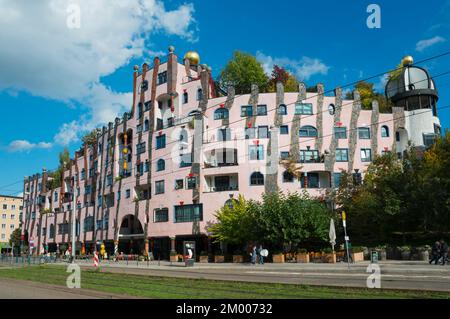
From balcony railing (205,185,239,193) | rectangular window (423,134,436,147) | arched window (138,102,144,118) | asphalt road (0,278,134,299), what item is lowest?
asphalt road (0,278,134,299)

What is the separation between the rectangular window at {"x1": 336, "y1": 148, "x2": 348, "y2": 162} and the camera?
156 ft

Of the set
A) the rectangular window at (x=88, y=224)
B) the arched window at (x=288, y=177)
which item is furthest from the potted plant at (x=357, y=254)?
the rectangular window at (x=88, y=224)

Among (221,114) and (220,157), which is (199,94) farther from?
(220,157)

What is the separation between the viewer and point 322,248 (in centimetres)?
3819

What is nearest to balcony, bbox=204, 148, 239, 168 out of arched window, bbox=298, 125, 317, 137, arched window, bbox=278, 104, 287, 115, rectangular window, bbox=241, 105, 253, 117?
rectangular window, bbox=241, 105, 253, 117

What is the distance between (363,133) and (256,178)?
13301 millimetres

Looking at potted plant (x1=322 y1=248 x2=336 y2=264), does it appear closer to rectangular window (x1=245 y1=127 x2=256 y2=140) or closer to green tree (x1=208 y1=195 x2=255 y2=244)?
green tree (x1=208 y1=195 x2=255 y2=244)

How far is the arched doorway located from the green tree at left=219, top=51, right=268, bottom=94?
21.9m

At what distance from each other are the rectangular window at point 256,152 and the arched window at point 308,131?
4.88m

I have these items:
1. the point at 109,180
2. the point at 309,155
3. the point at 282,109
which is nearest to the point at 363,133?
the point at 309,155

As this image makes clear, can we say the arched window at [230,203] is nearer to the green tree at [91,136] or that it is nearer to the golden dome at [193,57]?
the golden dome at [193,57]

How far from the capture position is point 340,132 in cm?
4850

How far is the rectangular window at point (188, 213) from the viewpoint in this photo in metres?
46.4
